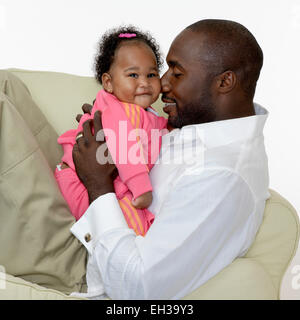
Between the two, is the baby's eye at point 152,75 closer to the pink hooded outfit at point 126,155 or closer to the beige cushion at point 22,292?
the pink hooded outfit at point 126,155

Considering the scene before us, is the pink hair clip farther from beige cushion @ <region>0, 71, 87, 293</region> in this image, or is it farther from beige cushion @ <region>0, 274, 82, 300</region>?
beige cushion @ <region>0, 274, 82, 300</region>

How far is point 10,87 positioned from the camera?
1.75 m

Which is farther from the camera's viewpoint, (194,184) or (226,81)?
(226,81)

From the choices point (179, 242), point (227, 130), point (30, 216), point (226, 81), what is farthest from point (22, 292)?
point (226, 81)

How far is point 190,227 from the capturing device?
137 cm

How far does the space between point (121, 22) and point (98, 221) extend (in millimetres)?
1560

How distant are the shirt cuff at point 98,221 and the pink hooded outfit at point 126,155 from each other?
10 cm

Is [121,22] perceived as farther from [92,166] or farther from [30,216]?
[30,216]

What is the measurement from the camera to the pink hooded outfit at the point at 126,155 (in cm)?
158

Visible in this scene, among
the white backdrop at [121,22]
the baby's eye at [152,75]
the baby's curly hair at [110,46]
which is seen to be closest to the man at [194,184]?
the baby's eye at [152,75]

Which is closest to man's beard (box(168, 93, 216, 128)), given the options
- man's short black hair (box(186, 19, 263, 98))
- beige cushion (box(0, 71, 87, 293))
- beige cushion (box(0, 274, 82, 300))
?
man's short black hair (box(186, 19, 263, 98))

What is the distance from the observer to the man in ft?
4.51
